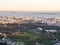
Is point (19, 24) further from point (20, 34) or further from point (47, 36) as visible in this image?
point (47, 36)

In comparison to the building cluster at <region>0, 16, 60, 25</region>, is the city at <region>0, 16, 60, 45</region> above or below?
below

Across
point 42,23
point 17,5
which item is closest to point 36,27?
point 42,23

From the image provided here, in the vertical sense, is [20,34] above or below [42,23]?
below

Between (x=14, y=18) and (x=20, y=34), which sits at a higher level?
(x=14, y=18)

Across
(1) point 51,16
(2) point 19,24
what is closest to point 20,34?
(2) point 19,24

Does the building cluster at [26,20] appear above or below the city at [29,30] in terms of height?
above

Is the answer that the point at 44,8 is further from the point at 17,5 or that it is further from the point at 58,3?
the point at 17,5

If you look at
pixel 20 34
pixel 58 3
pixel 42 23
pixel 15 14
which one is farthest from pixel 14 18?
pixel 58 3

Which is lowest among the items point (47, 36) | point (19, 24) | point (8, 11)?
point (47, 36)
